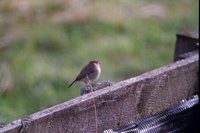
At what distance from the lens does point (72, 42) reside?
761 cm

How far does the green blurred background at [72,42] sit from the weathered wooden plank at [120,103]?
8.50ft

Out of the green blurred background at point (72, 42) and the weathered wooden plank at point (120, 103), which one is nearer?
the weathered wooden plank at point (120, 103)

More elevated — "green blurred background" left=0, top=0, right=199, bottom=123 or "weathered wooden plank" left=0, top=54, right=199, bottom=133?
"green blurred background" left=0, top=0, right=199, bottom=123

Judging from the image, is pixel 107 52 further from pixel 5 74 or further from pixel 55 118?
pixel 55 118

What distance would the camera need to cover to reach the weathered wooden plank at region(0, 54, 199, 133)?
269cm

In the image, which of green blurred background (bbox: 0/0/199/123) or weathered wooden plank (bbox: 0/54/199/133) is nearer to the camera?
weathered wooden plank (bbox: 0/54/199/133)

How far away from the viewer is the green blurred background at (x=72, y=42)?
251 inches

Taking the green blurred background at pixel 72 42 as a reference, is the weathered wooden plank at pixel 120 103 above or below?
below

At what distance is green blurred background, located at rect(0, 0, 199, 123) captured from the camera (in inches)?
251

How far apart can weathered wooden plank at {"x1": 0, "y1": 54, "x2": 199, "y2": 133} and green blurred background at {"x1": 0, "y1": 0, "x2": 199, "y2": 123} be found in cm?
259

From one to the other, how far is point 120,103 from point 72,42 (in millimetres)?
4636

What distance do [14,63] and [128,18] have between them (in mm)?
2156

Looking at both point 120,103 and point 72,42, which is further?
point 72,42

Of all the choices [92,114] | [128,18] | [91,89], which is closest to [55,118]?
[92,114]
